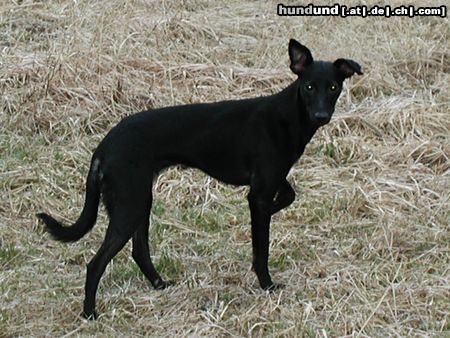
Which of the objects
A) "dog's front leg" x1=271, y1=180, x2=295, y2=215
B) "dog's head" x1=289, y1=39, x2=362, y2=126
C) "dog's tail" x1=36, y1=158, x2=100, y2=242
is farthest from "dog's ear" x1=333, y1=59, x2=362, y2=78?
"dog's tail" x1=36, y1=158, x2=100, y2=242

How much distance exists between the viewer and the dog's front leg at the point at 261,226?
4.96m

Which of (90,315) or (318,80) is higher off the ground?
(318,80)

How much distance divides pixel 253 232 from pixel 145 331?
781mm

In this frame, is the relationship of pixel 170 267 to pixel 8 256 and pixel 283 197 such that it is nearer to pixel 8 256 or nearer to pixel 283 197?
pixel 283 197

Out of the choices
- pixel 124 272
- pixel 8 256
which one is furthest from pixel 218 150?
pixel 8 256

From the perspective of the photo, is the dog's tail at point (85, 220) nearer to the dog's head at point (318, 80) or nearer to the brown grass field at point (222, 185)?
the brown grass field at point (222, 185)

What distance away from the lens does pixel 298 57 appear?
16.0ft

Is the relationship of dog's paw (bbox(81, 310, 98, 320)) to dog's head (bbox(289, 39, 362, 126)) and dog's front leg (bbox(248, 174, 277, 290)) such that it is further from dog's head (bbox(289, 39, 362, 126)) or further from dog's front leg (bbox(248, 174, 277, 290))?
dog's head (bbox(289, 39, 362, 126))

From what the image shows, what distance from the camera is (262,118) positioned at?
4.97 metres

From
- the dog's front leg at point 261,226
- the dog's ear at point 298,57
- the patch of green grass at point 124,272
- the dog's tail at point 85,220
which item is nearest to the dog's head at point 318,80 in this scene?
the dog's ear at point 298,57

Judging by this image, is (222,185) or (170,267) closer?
(170,267)

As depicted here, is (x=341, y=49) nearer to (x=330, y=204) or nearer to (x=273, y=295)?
(x=330, y=204)

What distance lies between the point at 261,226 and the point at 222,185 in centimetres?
165

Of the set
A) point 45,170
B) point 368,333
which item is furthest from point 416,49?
point 368,333
